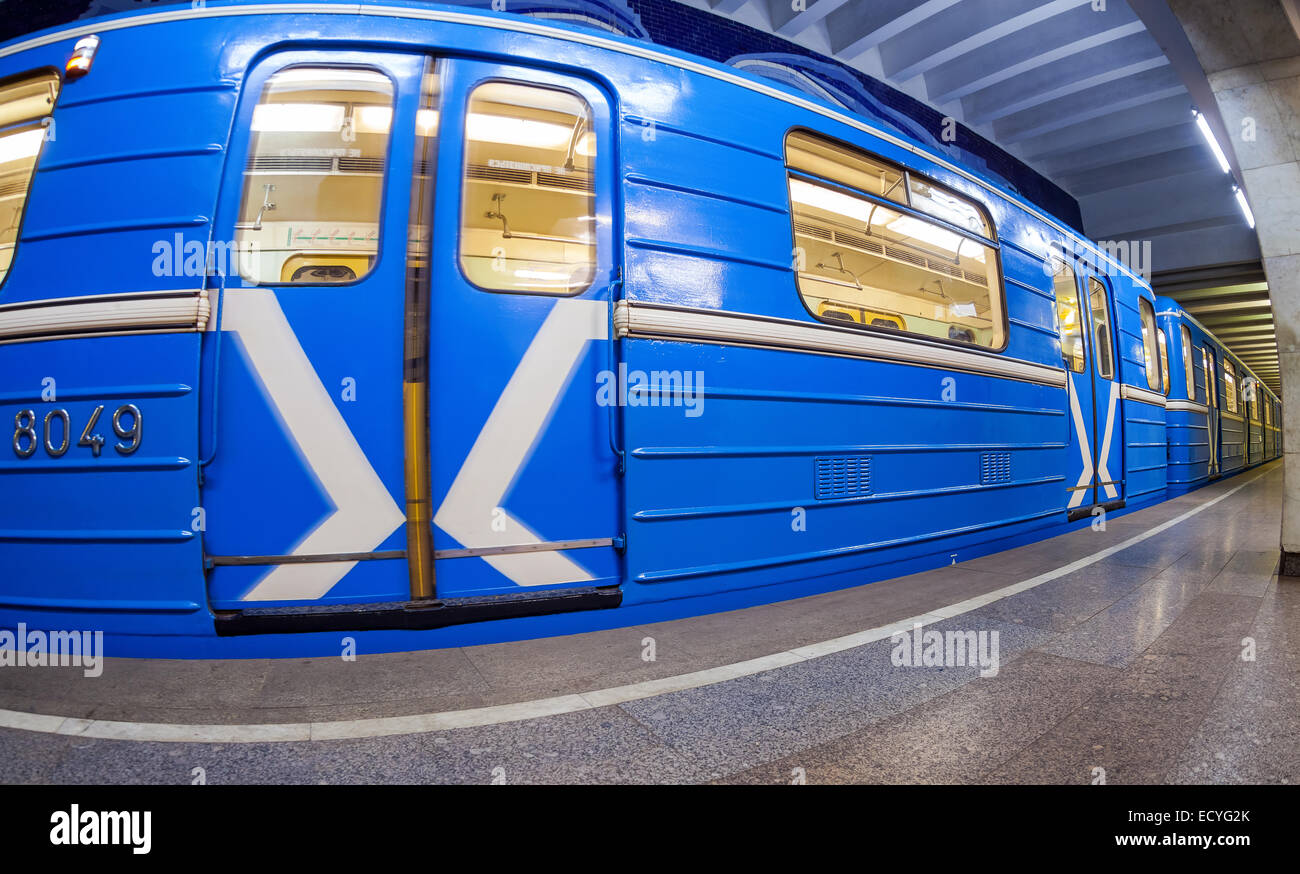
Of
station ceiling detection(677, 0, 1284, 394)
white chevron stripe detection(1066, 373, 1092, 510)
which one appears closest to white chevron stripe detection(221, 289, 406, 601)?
station ceiling detection(677, 0, 1284, 394)

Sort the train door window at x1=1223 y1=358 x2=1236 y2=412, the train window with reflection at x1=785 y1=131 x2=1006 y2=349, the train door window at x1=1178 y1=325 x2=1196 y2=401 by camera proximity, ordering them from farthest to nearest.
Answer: the train door window at x1=1223 y1=358 x2=1236 y2=412 < the train door window at x1=1178 y1=325 x2=1196 y2=401 < the train window with reflection at x1=785 y1=131 x2=1006 y2=349

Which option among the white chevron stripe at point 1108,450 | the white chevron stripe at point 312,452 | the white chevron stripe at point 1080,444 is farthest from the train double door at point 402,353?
the white chevron stripe at point 1108,450

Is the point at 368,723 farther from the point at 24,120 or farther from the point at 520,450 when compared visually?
the point at 24,120

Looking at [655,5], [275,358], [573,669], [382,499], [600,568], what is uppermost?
[655,5]

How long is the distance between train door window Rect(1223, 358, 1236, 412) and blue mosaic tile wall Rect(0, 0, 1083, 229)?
5.54m

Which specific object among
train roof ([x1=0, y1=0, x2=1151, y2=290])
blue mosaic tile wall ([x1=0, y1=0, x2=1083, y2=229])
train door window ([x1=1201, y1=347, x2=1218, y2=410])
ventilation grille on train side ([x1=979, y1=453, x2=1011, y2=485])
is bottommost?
ventilation grille on train side ([x1=979, y1=453, x2=1011, y2=485])

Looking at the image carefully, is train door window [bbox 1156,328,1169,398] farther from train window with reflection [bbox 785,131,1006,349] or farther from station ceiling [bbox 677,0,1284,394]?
train window with reflection [bbox 785,131,1006,349]

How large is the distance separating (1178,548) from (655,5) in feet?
24.2

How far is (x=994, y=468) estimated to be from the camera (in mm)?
3672

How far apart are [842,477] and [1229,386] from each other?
43.3 feet

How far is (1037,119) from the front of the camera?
8758 mm

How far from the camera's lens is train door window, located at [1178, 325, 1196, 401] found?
7327 millimetres

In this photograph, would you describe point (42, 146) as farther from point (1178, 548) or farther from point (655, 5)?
point (1178, 548)

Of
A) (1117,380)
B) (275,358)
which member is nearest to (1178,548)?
(1117,380)
